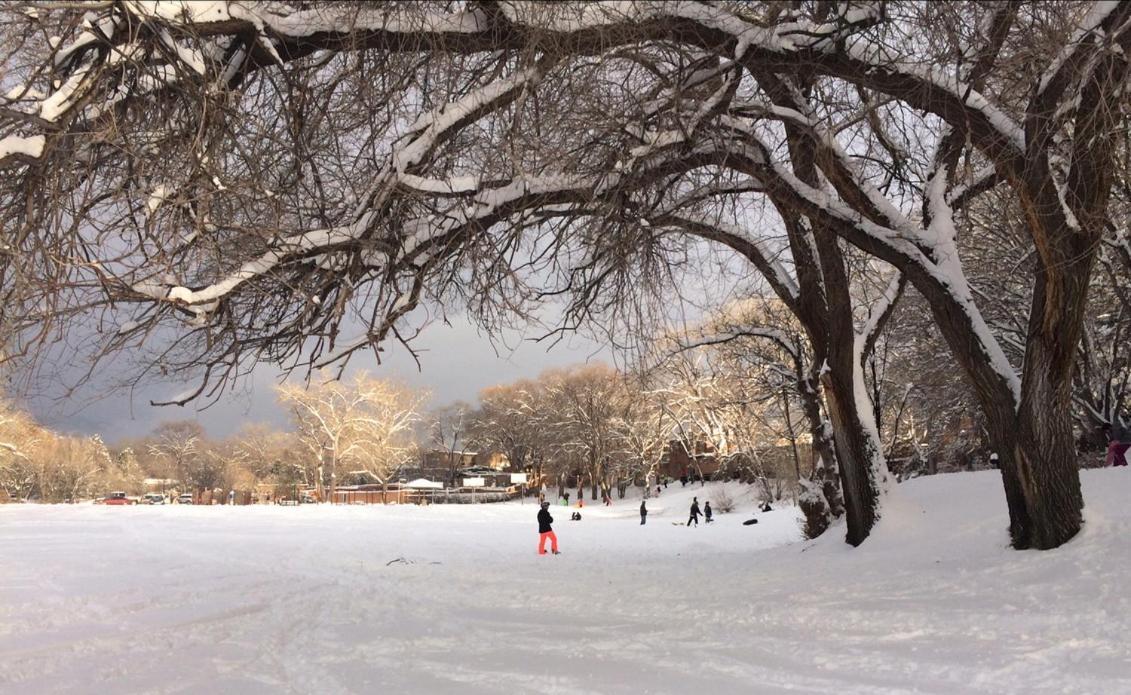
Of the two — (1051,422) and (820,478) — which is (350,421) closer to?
(820,478)

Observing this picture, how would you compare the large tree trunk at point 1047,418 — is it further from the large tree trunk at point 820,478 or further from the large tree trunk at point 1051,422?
the large tree trunk at point 820,478

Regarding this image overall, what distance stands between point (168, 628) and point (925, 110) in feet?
30.0

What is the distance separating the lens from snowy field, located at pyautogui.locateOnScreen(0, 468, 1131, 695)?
5355 mm

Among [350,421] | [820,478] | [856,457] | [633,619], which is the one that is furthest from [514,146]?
[350,421]

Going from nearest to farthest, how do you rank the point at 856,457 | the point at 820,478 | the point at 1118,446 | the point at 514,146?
the point at 514,146, the point at 856,457, the point at 1118,446, the point at 820,478

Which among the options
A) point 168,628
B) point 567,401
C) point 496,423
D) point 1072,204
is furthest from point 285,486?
point 1072,204

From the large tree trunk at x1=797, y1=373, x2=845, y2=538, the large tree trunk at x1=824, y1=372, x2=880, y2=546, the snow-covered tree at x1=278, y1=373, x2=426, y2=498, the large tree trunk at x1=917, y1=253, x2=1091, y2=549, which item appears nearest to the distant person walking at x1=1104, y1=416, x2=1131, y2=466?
the large tree trunk at x1=797, y1=373, x2=845, y2=538

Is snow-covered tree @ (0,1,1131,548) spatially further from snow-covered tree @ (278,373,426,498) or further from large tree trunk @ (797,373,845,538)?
snow-covered tree @ (278,373,426,498)

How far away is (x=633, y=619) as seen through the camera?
300 inches

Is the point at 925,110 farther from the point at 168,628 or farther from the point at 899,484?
the point at 168,628

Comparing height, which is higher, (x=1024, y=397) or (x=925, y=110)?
(x=925, y=110)

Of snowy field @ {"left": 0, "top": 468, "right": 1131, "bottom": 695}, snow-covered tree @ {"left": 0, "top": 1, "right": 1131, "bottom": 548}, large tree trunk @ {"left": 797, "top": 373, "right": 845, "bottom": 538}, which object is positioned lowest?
snowy field @ {"left": 0, "top": 468, "right": 1131, "bottom": 695}

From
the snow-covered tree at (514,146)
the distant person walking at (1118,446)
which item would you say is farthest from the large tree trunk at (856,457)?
the distant person walking at (1118,446)

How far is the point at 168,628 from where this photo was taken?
25.9 feet
